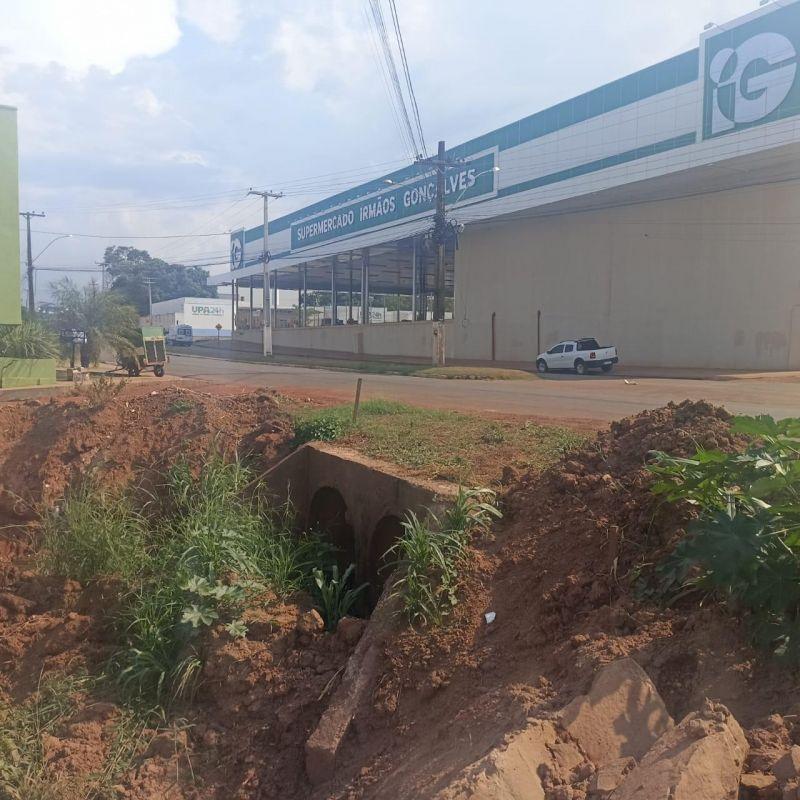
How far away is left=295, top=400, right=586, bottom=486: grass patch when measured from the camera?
694cm

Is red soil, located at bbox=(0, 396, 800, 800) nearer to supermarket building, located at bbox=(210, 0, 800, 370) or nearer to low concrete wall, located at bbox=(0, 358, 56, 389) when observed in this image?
low concrete wall, located at bbox=(0, 358, 56, 389)

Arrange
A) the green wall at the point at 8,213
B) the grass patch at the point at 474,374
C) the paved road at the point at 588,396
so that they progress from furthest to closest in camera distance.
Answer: the grass patch at the point at 474,374
the green wall at the point at 8,213
the paved road at the point at 588,396

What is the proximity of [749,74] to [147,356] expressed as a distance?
76.5 feet

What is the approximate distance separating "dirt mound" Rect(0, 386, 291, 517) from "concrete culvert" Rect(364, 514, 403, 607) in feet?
7.03

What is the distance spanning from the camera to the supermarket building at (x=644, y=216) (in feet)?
84.2

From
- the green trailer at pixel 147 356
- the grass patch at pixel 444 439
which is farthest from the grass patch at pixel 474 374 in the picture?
the grass patch at pixel 444 439

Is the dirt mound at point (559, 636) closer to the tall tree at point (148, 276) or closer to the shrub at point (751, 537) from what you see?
the shrub at point (751, 537)


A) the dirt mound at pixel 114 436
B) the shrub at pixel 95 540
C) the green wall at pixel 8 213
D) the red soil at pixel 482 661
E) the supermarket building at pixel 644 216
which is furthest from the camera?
the supermarket building at pixel 644 216

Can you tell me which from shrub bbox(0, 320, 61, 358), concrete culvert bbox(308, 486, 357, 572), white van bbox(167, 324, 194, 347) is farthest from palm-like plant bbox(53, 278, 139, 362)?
white van bbox(167, 324, 194, 347)

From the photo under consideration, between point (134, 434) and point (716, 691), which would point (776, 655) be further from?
point (134, 434)

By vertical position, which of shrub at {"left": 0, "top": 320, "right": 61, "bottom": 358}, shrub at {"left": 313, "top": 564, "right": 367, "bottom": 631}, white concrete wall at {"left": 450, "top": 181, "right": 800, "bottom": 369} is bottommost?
shrub at {"left": 313, "top": 564, "right": 367, "bottom": 631}

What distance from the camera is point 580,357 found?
31656 mm

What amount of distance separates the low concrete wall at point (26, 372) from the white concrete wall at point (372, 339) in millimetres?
24793

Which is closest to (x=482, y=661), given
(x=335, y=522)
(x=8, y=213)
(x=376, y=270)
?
(x=335, y=522)
